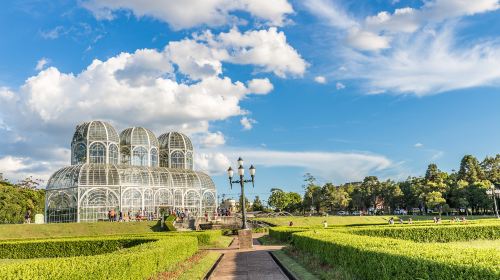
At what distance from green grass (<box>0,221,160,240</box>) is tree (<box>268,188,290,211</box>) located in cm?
5811

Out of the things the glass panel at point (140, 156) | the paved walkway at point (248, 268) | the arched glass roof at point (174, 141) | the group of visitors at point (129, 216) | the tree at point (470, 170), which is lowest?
the paved walkway at point (248, 268)

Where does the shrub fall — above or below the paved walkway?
above

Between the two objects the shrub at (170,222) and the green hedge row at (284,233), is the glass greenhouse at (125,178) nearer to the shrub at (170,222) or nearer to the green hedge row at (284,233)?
the shrub at (170,222)

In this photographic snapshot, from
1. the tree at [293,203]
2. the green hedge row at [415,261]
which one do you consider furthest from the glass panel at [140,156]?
the green hedge row at [415,261]

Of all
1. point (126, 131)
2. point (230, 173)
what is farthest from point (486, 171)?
point (230, 173)

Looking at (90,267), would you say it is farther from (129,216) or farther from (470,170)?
(470,170)

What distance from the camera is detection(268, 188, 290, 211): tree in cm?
9900

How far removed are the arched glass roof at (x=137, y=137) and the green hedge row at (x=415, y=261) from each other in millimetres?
52170

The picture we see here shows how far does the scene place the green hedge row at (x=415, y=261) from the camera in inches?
277

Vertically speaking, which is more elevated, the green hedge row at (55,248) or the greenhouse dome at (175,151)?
the greenhouse dome at (175,151)

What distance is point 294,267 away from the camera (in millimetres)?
16719

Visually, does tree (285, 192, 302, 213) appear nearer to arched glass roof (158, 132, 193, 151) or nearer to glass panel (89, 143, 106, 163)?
arched glass roof (158, 132, 193, 151)

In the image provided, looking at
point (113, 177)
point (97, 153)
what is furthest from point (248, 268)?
point (97, 153)

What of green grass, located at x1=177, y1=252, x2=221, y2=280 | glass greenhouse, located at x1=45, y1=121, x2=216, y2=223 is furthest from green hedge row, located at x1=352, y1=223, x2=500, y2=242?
glass greenhouse, located at x1=45, y1=121, x2=216, y2=223
